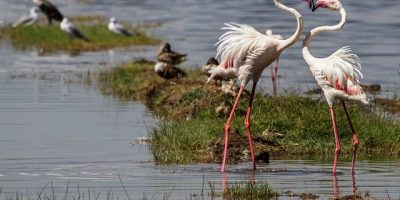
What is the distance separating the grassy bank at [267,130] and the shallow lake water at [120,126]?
387 millimetres

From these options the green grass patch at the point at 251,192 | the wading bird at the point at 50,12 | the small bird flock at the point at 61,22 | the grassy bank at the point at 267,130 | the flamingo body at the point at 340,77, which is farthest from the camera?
the wading bird at the point at 50,12

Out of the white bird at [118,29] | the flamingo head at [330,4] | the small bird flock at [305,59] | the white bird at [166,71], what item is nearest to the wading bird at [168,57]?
the white bird at [166,71]

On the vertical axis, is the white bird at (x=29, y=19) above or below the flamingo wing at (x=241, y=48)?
below

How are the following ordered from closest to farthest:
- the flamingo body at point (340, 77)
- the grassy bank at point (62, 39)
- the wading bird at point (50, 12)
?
the flamingo body at point (340, 77) < the grassy bank at point (62, 39) < the wading bird at point (50, 12)

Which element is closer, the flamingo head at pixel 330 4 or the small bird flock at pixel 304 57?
the small bird flock at pixel 304 57

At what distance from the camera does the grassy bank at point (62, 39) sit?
31.2 meters

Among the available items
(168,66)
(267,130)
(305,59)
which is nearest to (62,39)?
(168,66)

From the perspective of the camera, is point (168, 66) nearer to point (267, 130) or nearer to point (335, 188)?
point (267, 130)

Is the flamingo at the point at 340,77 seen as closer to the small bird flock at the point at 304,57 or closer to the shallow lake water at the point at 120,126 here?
the small bird flock at the point at 304,57

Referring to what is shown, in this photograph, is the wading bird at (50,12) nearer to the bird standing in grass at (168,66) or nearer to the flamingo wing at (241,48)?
the bird standing in grass at (168,66)

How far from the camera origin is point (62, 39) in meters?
32.4

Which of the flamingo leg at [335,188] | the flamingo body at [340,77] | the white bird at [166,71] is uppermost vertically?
the flamingo body at [340,77]

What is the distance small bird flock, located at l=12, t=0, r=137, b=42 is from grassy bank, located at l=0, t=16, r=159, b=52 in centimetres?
15

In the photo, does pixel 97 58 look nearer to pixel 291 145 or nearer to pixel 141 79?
pixel 141 79
